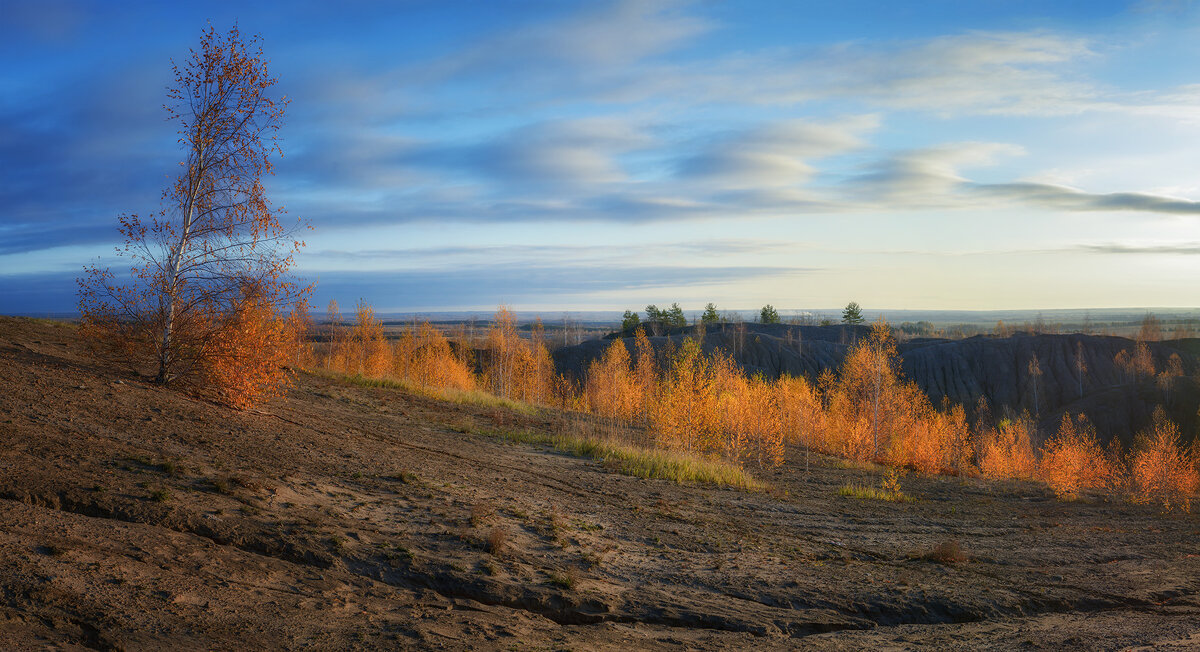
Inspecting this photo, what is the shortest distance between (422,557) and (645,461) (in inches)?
505

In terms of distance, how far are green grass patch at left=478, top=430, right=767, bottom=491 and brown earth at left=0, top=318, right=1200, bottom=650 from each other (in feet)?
10.8

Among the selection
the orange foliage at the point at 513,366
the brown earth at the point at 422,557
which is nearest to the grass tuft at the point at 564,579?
the brown earth at the point at 422,557

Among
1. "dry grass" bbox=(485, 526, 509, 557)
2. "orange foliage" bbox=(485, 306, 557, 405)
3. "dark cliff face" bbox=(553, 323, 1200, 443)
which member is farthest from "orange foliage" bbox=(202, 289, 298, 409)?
"dark cliff face" bbox=(553, 323, 1200, 443)

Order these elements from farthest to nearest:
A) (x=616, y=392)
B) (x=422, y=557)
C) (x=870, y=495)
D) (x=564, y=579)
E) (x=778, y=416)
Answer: (x=778, y=416)
(x=616, y=392)
(x=870, y=495)
(x=564, y=579)
(x=422, y=557)

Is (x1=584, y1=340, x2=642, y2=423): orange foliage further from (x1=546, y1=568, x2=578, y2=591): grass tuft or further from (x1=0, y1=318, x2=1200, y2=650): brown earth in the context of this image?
(x1=546, y1=568, x2=578, y2=591): grass tuft

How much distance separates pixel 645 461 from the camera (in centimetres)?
2094

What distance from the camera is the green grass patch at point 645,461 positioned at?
66.6ft

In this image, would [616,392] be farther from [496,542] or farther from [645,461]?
[496,542]

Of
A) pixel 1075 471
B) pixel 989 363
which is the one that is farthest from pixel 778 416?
pixel 989 363

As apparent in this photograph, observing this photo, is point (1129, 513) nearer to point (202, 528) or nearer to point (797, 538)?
point (797, 538)

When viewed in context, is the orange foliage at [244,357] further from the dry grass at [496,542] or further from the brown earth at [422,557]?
the dry grass at [496,542]

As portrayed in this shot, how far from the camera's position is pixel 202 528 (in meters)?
7.96

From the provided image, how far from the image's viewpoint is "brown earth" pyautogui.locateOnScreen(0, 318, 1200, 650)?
6.50 meters

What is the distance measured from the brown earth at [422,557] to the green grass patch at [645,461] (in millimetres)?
3298
